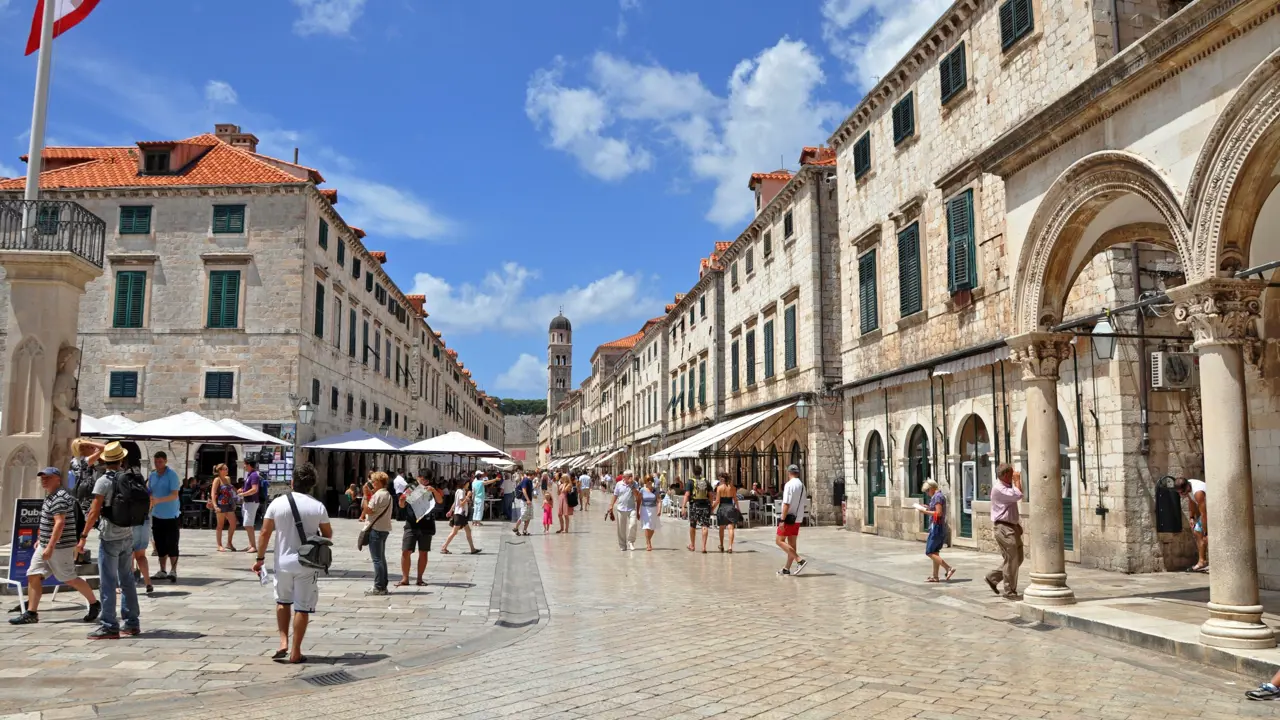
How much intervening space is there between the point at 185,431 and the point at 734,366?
19412 millimetres

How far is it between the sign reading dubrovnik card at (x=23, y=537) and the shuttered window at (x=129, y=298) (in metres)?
20.9

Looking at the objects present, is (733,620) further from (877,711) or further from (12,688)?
(12,688)

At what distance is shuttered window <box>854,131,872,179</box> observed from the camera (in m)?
22.2

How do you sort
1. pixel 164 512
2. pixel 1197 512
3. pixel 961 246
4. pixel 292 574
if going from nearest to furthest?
pixel 292 574 < pixel 164 512 < pixel 1197 512 < pixel 961 246

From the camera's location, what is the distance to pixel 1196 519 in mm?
12891

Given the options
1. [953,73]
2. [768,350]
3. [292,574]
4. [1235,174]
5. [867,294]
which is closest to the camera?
[292,574]

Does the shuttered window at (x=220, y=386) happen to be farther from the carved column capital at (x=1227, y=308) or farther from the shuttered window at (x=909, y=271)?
the carved column capital at (x=1227, y=308)

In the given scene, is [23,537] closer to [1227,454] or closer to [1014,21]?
[1227,454]

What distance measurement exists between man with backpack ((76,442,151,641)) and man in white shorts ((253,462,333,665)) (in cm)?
161

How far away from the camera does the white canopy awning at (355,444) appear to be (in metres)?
26.9

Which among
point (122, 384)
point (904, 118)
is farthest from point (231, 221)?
point (904, 118)

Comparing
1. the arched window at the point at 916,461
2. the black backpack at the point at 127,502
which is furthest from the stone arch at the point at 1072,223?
the black backpack at the point at 127,502

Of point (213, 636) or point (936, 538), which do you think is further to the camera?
point (936, 538)

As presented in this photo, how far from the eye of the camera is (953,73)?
18141 mm
